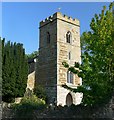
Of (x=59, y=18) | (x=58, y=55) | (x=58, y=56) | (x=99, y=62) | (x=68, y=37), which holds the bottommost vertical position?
(x=99, y=62)

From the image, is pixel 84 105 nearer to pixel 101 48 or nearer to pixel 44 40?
pixel 101 48

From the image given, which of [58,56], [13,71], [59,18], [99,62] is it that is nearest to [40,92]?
[58,56]

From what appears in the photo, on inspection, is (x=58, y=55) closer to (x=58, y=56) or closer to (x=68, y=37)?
(x=58, y=56)

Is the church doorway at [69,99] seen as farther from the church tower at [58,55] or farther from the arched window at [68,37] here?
the arched window at [68,37]

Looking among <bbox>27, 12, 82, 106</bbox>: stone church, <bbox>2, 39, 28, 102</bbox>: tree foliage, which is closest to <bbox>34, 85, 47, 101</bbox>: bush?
<bbox>27, 12, 82, 106</bbox>: stone church

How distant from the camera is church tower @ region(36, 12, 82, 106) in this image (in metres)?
37.9

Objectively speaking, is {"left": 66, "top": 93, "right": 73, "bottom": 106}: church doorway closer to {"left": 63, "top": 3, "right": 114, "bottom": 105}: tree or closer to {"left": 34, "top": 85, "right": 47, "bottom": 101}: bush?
{"left": 34, "top": 85, "right": 47, "bottom": 101}: bush

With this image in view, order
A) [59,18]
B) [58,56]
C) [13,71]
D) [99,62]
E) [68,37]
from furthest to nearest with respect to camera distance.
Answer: [68,37], [59,18], [58,56], [13,71], [99,62]

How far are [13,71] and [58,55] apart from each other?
791 centimetres

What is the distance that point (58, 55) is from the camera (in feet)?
128

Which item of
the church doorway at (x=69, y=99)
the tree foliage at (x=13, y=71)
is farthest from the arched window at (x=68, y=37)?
the church doorway at (x=69, y=99)

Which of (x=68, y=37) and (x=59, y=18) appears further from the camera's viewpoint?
(x=68, y=37)

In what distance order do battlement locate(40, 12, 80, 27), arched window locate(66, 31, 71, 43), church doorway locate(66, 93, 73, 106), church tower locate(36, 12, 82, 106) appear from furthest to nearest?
arched window locate(66, 31, 71, 43), battlement locate(40, 12, 80, 27), church doorway locate(66, 93, 73, 106), church tower locate(36, 12, 82, 106)

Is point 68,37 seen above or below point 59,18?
below
